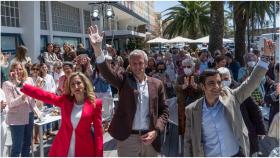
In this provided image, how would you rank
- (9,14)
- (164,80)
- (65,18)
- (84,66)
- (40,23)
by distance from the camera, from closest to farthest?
(84,66) → (164,80) → (9,14) → (40,23) → (65,18)

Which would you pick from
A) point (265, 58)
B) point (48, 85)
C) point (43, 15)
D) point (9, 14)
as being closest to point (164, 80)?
point (48, 85)

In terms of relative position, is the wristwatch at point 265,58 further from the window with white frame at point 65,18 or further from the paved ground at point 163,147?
the window with white frame at point 65,18

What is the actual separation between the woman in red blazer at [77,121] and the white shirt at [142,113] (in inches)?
15.5

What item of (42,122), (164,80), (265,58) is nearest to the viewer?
(265,58)

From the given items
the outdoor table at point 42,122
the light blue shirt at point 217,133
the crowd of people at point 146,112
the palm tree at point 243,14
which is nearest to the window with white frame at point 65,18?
the palm tree at point 243,14

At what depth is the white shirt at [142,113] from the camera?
13.4 feet

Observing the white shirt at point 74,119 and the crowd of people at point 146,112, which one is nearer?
the crowd of people at point 146,112

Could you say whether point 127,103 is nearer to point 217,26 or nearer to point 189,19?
point 217,26

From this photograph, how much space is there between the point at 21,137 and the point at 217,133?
136 inches

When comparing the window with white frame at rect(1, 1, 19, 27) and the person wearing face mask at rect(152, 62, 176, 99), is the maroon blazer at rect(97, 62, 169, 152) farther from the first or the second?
the window with white frame at rect(1, 1, 19, 27)

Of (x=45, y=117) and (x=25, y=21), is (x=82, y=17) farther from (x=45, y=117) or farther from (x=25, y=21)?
(x=45, y=117)

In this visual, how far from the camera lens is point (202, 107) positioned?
3629mm

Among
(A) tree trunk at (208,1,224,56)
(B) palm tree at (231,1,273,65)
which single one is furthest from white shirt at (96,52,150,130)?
(B) palm tree at (231,1,273,65)

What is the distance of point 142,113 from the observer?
4094 mm
